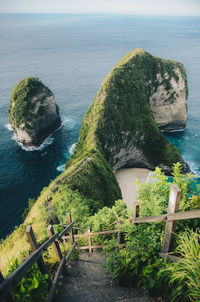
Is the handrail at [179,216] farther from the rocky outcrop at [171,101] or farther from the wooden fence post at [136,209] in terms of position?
the rocky outcrop at [171,101]

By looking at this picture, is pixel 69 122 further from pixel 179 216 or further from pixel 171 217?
pixel 179 216

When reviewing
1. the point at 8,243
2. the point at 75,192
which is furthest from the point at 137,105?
the point at 8,243

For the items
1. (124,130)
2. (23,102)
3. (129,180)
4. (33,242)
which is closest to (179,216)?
(33,242)

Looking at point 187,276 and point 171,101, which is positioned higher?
point 187,276

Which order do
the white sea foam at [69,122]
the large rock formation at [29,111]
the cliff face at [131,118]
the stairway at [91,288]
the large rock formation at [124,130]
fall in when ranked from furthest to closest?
1. the white sea foam at [69,122]
2. the large rock formation at [29,111]
3. the cliff face at [131,118]
4. the large rock formation at [124,130]
5. the stairway at [91,288]

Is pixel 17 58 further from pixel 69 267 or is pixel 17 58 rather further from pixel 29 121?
pixel 69 267

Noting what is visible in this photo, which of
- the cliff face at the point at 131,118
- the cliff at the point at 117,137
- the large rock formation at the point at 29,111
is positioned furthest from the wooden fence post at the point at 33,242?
the large rock formation at the point at 29,111
